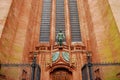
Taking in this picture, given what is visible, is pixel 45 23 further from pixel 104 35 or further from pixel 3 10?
pixel 104 35

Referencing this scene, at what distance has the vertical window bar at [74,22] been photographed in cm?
1670

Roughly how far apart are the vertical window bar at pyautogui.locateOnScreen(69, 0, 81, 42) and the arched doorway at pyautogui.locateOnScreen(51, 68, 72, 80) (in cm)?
294

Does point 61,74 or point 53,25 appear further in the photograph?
point 53,25

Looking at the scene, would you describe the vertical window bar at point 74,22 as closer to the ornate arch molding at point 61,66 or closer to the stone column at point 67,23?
the stone column at point 67,23

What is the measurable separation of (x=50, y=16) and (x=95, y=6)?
3.54 m

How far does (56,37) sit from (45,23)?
73.2 inches

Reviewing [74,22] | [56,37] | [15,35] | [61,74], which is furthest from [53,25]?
[61,74]

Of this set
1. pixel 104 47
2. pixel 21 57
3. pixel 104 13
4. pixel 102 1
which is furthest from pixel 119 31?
pixel 21 57

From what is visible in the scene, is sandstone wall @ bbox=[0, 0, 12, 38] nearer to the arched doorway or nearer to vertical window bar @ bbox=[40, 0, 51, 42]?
vertical window bar @ bbox=[40, 0, 51, 42]

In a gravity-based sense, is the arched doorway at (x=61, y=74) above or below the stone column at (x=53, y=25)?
below

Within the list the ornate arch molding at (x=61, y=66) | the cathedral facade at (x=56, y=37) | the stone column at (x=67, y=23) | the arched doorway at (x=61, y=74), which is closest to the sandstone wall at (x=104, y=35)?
the cathedral facade at (x=56, y=37)

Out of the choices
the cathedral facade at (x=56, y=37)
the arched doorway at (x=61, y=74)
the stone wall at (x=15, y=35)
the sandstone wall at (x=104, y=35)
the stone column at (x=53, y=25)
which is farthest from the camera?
the stone column at (x=53, y=25)

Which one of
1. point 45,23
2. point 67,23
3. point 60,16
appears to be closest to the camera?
point 67,23

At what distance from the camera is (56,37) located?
53.6 ft
